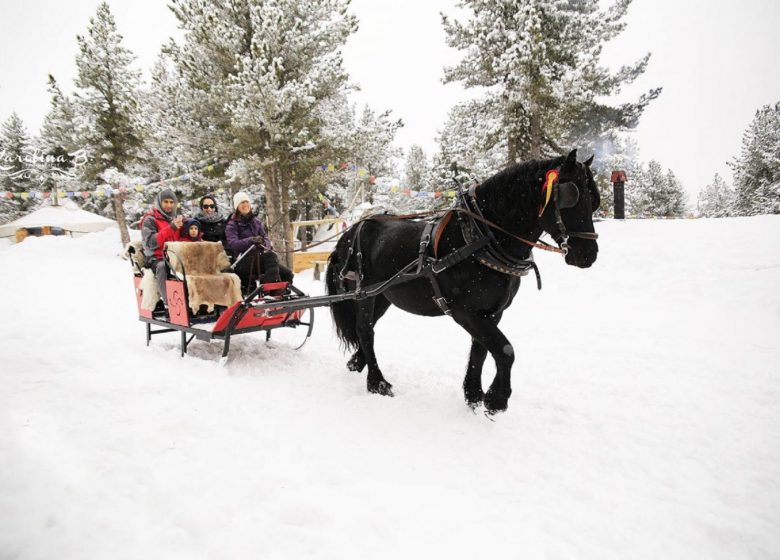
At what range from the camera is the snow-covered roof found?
29.4 metres

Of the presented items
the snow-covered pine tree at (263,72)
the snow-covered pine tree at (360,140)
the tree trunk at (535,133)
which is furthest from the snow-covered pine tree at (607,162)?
the snow-covered pine tree at (263,72)

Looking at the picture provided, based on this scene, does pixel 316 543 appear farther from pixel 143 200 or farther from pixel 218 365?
pixel 143 200

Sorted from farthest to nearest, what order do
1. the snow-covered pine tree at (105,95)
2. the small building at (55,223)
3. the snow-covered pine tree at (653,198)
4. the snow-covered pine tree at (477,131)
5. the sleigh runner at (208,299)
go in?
the snow-covered pine tree at (653,198) < the small building at (55,223) < the snow-covered pine tree at (105,95) < the snow-covered pine tree at (477,131) < the sleigh runner at (208,299)

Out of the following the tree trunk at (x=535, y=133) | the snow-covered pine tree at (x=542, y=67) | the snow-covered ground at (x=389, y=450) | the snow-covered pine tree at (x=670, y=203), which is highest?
the snow-covered pine tree at (x=542, y=67)

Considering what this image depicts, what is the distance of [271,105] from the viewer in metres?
12.2

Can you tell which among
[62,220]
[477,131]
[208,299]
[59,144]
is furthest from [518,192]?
[62,220]

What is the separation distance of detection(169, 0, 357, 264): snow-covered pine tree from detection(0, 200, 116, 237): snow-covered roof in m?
22.5

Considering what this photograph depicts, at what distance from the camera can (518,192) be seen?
3.33 meters

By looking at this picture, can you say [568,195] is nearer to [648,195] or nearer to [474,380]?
[474,380]

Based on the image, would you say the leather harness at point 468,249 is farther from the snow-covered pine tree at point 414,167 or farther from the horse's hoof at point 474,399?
the snow-covered pine tree at point 414,167

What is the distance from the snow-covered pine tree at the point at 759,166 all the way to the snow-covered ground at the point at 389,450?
93.5 ft

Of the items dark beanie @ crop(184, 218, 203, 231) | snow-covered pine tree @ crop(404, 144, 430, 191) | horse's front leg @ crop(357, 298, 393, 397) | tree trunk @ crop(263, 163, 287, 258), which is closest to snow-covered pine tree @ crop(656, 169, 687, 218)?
snow-covered pine tree @ crop(404, 144, 430, 191)

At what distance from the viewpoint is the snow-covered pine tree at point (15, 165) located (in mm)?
31344

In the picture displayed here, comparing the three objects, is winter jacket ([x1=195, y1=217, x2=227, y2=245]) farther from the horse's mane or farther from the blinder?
the blinder
